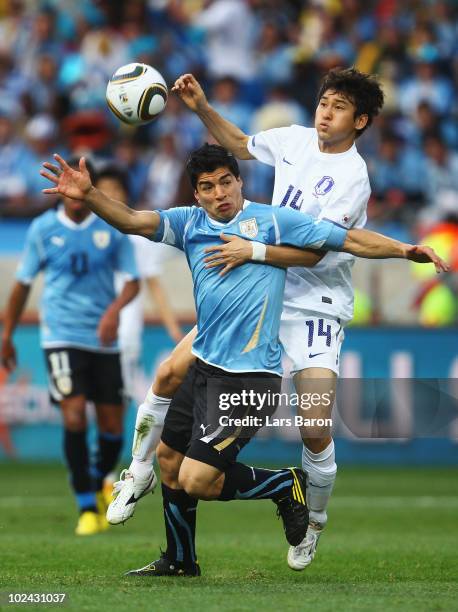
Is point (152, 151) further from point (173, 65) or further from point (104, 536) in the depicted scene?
point (104, 536)

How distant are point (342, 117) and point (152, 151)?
10951mm

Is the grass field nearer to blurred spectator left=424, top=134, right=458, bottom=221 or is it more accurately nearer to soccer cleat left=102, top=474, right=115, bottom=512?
soccer cleat left=102, top=474, right=115, bottom=512

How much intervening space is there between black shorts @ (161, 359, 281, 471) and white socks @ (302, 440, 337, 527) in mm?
650

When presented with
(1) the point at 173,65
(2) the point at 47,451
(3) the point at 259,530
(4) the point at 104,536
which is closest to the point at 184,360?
(4) the point at 104,536

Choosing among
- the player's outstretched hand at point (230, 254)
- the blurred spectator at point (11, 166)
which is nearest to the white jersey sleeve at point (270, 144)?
the player's outstretched hand at point (230, 254)

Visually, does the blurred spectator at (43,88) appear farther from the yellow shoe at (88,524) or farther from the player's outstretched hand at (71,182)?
the player's outstretched hand at (71,182)

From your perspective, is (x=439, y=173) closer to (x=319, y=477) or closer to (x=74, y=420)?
(x=74, y=420)

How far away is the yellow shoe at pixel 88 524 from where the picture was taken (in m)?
10.3

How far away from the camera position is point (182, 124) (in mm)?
18500

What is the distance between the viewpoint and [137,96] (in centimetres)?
769

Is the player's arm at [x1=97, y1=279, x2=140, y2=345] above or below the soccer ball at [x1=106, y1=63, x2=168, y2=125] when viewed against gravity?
below

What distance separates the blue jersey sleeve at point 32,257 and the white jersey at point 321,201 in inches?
122

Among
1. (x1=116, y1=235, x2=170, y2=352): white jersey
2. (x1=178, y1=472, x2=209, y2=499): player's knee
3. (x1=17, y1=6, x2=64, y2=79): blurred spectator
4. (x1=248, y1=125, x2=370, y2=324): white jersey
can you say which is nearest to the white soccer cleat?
(x1=178, y1=472, x2=209, y2=499): player's knee

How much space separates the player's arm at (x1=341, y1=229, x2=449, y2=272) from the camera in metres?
6.93
